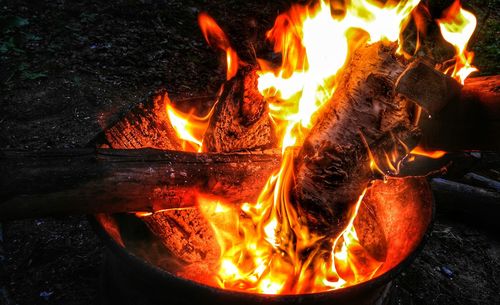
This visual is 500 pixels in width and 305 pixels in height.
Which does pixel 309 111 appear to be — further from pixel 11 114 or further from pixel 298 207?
pixel 11 114

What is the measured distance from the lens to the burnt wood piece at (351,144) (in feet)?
7.71

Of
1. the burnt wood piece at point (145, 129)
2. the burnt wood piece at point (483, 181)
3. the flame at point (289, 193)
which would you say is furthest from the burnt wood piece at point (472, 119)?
the burnt wood piece at point (483, 181)

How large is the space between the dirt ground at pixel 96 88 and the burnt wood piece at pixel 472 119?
64.1 inches

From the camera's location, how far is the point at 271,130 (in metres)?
3.41

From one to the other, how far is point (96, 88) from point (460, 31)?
4.34 meters

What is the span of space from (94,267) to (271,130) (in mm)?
1812

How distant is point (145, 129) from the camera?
2922 mm

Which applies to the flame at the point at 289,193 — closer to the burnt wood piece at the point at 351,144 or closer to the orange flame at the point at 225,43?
the burnt wood piece at the point at 351,144

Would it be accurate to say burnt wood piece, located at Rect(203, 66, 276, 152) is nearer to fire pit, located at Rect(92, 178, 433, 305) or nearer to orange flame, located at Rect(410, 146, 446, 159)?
fire pit, located at Rect(92, 178, 433, 305)

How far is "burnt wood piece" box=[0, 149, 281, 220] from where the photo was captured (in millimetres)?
1920

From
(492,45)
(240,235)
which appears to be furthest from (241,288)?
(492,45)

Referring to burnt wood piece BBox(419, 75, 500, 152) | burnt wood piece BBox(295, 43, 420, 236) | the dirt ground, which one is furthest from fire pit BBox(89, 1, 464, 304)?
the dirt ground

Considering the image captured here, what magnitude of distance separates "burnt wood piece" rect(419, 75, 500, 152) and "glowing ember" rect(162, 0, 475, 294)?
0.22 metres

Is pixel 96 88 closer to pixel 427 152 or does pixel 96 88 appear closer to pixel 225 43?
pixel 225 43
